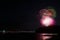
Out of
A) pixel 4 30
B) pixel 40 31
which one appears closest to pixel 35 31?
pixel 40 31

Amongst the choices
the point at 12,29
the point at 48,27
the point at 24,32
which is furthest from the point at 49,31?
the point at 12,29

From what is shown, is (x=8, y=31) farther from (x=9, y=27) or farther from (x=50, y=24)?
(x=50, y=24)

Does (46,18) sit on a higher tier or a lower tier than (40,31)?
higher

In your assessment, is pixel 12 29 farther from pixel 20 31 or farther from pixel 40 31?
pixel 40 31

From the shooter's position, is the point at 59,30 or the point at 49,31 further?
the point at 49,31

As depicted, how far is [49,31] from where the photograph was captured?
11039 millimetres

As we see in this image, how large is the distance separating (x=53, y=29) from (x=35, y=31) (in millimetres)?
1164

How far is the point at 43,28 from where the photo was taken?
11.2m

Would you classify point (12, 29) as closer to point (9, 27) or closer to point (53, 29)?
point (9, 27)

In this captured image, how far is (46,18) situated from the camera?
11234 mm

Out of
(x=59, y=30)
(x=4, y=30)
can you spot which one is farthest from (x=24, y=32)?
(x=59, y=30)

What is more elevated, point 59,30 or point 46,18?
point 46,18

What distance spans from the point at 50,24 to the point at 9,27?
2.46 metres

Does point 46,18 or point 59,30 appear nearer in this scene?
point 59,30
